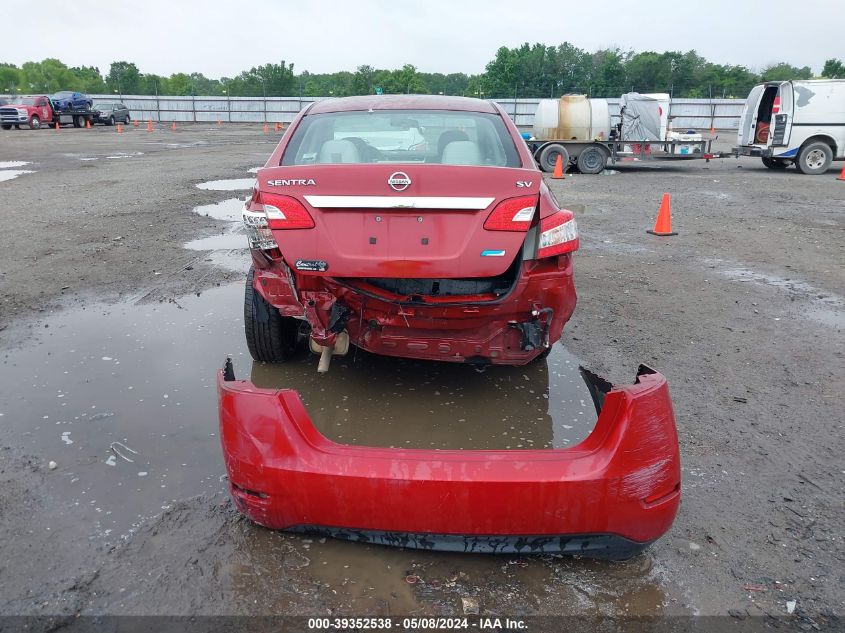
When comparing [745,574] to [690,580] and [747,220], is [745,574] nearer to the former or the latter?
[690,580]

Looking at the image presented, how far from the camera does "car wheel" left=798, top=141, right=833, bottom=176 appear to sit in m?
15.7

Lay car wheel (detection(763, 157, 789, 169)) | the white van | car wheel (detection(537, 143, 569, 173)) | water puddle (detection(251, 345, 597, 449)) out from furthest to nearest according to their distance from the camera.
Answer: car wheel (detection(763, 157, 789, 169)) < car wheel (detection(537, 143, 569, 173)) < the white van < water puddle (detection(251, 345, 597, 449))

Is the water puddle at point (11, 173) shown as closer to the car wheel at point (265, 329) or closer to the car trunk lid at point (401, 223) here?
the car wheel at point (265, 329)

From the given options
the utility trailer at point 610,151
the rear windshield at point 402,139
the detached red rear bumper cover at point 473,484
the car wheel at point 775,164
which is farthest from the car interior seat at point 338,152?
the car wheel at point 775,164

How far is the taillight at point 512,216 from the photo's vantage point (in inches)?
115

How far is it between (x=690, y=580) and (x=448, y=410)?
1.60m

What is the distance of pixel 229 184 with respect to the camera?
41.8 feet

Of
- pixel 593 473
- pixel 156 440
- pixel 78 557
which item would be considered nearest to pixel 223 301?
pixel 156 440

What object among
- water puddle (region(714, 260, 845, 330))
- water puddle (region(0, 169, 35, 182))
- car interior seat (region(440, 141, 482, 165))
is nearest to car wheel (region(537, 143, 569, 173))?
water puddle (region(714, 260, 845, 330))

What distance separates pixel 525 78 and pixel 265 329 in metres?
46.1

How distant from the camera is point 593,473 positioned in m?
2.15

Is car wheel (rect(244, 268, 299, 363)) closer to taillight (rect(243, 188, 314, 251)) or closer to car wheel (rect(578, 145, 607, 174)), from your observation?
taillight (rect(243, 188, 314, 251))

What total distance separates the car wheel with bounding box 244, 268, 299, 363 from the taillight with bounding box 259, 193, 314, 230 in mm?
811

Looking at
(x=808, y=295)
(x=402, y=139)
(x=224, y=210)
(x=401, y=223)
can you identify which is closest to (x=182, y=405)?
(x=401, y=223)
